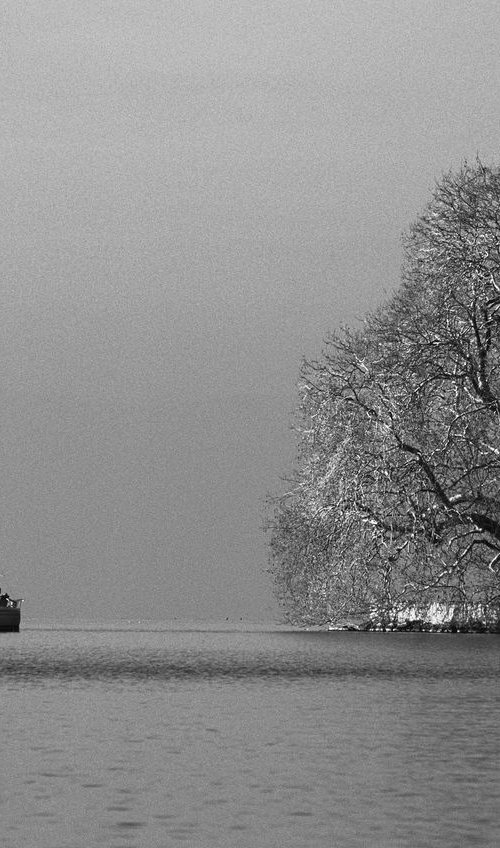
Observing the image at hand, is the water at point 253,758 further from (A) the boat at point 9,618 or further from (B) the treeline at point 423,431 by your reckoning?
(A) the boat at point 9,618

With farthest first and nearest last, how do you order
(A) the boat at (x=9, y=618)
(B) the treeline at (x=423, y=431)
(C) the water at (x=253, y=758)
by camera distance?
(A) the boat at (x=9, y=618), (B) the treeline at (x=423, y=431), (C) the water at (x=253, y=758)

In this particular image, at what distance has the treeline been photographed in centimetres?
4969

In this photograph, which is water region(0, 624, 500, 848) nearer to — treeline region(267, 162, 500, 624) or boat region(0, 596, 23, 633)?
treeline region(267, 162, 500, 624)

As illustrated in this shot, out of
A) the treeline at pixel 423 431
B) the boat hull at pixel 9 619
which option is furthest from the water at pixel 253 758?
the boat hull at pixel 9 619

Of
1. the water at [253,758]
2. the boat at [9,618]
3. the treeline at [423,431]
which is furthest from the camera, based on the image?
the boat at [9,618]

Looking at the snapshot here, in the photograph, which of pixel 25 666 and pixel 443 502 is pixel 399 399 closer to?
pixel 443 502

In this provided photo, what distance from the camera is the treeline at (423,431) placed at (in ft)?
163

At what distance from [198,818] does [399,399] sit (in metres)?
38.4

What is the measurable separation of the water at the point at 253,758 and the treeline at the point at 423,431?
15.9 m

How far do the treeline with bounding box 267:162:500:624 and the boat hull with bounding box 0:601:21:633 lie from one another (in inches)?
1232

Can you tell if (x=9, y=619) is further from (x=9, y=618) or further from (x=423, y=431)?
(x=423, y=431)

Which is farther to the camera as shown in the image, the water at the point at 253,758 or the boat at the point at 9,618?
the boat at the point at 9,618

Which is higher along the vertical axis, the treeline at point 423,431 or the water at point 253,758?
the treeline at point 423,431

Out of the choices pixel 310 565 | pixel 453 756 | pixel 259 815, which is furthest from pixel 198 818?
pixel 310 565
